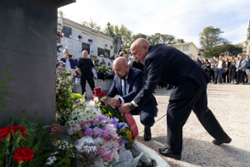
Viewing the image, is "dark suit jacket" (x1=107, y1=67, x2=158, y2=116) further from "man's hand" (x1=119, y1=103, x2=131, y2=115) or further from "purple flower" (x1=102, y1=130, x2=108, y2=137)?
"purple flower" (x1=102, y1=130, x2=108, y2=137)

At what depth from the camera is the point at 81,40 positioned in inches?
507

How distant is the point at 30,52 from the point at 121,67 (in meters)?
1.46

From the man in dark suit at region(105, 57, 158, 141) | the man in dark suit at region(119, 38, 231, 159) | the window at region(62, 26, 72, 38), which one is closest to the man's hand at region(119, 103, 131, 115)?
the man in dark suit at region(119, 38, 231, 159)

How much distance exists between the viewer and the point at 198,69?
223cm

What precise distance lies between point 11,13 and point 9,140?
0.90 metres

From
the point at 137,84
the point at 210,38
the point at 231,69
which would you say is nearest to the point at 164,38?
the point at 210,38

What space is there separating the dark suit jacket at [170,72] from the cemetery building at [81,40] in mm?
9124

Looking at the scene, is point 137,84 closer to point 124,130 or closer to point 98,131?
point 124,130

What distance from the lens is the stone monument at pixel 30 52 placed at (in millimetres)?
1229

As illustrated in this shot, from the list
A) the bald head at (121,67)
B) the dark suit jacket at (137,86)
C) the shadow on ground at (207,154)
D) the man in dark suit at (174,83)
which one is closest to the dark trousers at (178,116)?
the man in dark suit at (174,83)

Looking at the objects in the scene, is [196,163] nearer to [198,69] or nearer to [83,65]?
[198,69]

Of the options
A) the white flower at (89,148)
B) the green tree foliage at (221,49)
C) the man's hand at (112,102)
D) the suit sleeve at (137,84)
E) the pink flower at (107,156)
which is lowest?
the pink flower at (107,156)

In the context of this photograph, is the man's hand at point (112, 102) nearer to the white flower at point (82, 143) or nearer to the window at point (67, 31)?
the white flower at point (82, 143)

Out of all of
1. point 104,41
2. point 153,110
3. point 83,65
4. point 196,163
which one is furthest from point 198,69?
point 104,41
